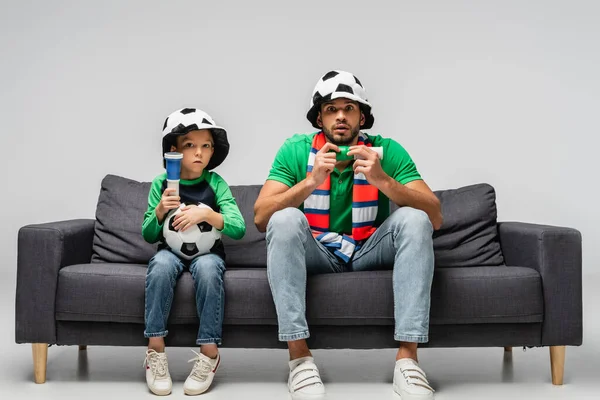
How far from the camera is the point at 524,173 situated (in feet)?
16.6

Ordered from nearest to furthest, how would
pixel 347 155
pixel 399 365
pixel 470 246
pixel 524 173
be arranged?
pixel 399 365 → pixel 347 155 → pixel 470 246 → pixel 524 173

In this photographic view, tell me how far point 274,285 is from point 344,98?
28.8 inches

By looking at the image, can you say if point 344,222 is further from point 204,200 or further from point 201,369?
point 201,369

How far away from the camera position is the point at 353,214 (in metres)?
3.09

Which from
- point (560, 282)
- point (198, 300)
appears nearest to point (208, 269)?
point (198, 300)

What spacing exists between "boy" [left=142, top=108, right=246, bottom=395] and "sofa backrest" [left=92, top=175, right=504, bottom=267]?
285 mm

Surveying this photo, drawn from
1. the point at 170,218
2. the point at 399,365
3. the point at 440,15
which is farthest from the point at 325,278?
the point at 440,15

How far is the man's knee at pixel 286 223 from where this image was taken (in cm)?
279

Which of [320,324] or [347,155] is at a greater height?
[347,155]

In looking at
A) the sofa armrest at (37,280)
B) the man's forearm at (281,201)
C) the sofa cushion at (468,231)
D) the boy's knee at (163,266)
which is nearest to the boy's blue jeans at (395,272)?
the man's forearm at (281,201)

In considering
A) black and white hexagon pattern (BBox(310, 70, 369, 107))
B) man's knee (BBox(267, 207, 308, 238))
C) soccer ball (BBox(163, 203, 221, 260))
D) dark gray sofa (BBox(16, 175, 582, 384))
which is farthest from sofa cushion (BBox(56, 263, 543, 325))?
black and white hexagon pattern (BBox(310, 70, 369, 107))

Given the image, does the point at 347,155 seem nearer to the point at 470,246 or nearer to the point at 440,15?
the point at 470,246

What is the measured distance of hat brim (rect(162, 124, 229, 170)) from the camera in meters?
Result: 3.11

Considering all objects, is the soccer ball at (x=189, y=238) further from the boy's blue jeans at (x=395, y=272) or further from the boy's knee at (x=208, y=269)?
the boy's blue jeans at (x=395, y=272)
